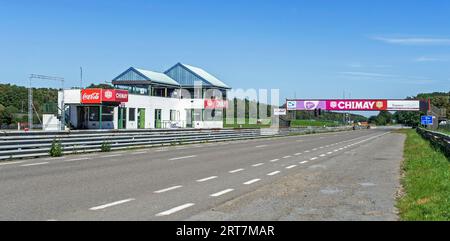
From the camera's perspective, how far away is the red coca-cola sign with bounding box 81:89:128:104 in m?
50.3

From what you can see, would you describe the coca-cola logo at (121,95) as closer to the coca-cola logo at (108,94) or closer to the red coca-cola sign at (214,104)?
the coca-cola logo at (108,94)

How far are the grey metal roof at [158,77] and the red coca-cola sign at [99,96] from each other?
50.9ft

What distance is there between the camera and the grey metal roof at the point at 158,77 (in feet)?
221

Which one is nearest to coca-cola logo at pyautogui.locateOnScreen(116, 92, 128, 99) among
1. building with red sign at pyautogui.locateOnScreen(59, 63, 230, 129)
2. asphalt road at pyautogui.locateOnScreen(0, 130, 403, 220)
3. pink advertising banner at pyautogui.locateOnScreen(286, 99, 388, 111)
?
building with red sign at pyautogui.locateOnScreen(59, 63, 230, 129)

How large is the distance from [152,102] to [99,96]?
387 inches

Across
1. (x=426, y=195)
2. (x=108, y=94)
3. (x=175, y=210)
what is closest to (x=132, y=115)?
(x=108, y=94)

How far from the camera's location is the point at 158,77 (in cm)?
7019

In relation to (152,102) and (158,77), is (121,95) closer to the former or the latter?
(152,102)

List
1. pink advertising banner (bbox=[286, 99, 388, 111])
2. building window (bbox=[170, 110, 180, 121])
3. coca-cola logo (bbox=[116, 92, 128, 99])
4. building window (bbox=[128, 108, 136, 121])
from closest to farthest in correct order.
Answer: coca-cola logo (bbox=[116, 92, 128, 99]) < building window (bbox=[128, 108, 136, 121]) < building window (bbox=[170, 110, 180, 121]) < pink advertising banner (bbox=[286, 99, 388, 111])

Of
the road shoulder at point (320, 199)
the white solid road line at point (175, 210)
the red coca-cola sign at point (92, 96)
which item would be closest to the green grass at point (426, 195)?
the road shoulder at point (320, 199)

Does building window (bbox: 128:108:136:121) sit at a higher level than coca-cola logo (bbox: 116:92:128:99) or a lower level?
lower

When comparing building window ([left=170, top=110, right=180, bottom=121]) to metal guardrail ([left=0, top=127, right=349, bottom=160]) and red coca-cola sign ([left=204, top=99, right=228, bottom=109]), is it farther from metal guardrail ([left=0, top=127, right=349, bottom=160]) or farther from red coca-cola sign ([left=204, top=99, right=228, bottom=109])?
metal guardrail ([left=0, top=127, right=349, bottom=160])
